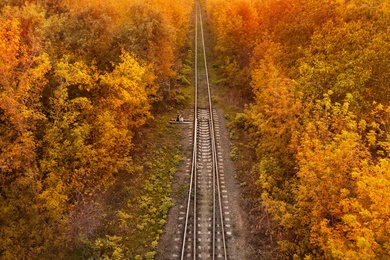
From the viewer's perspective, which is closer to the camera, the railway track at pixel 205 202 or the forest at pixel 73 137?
the forest at pixel 73 137

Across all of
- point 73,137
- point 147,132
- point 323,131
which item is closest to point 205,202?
point 323,131

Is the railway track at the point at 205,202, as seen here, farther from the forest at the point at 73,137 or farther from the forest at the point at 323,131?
the forest at the point at 323,131

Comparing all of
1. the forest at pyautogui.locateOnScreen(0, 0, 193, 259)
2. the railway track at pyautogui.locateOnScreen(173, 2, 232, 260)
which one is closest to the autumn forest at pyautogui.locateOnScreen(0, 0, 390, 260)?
the forest at pyautogui.locateOnScreen(0, 0, 193, 259)

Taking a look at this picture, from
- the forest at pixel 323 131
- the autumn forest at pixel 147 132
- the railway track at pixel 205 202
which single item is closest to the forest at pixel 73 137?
the autumn forest at pixel 147 132

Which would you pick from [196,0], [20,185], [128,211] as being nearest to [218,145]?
[128,211]

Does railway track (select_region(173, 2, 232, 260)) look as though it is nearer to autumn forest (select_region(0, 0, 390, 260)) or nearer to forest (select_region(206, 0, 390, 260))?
autumn forest (select_region(0, 0, 390, 260))

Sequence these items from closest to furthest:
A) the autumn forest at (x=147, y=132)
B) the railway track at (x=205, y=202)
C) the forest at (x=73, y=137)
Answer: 1. the autumn forest at (x=147, y=132)
2. the forest at (x=73, y=137)
3. the railway track at (x=205, y=202)
